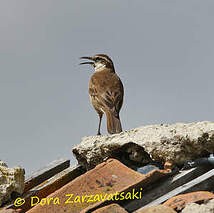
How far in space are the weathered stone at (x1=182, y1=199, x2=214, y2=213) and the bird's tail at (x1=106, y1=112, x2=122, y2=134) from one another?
383cm

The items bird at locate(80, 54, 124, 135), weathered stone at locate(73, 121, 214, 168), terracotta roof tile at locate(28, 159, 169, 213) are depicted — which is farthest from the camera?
bird at locate(80, 54, 124, 135)

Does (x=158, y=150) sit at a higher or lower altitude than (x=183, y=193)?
higher

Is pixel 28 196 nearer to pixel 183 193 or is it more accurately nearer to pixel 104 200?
pixel 104 200

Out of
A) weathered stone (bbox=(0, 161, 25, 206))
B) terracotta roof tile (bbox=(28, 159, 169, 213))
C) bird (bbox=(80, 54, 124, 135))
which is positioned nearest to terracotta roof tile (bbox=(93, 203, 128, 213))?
terracotta roof tile (bbox=(28, 159, 169, 213))

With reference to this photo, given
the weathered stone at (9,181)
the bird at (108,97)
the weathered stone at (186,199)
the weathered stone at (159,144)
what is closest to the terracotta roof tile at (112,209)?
the weathered stone at (186,199)

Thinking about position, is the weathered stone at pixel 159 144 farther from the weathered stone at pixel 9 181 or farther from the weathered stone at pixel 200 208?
the weathered stone at pixel 200 208

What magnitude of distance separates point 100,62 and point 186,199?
662cm

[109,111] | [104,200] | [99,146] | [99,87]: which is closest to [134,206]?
[104,200]

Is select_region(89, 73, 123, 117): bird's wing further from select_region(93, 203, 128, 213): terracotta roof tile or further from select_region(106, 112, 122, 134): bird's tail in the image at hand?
select_region(93, 203, 128, 213): terracotta roof tile

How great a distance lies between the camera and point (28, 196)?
3.92m

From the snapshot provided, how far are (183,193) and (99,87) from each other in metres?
4.62

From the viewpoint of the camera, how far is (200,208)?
276 cm

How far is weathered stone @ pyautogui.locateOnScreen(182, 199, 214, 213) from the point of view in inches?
107

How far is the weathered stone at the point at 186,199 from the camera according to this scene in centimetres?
295
